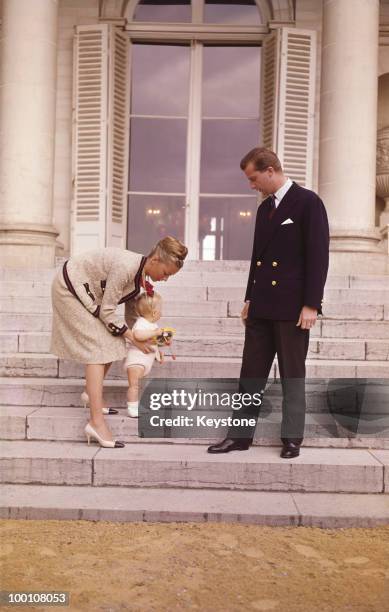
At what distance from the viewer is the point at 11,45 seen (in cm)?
745

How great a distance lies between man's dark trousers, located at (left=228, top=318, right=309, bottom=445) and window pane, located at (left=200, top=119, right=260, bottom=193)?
23.4 ft

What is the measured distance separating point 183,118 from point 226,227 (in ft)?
6.42

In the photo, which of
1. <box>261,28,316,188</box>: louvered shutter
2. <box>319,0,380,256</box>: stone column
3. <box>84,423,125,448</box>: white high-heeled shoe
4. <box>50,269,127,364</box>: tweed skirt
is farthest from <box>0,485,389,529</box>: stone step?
<box>261,28,316,188</box>: louvered shutter

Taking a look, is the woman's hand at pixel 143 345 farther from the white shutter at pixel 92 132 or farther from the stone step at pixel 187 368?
the white shutter at pixel 92 132

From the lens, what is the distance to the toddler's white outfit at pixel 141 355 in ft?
13.7

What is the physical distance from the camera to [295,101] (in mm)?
8945

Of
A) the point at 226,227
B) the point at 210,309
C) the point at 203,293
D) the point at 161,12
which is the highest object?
the point at 161,12

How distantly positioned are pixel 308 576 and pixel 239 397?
1493mm

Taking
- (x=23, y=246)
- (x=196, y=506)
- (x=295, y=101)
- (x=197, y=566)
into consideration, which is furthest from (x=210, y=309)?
(x=295, y=101)

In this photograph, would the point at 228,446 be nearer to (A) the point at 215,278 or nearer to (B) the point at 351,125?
(A) the point at 215,278

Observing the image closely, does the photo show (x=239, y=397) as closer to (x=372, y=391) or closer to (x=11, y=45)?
(x=372, y=391)

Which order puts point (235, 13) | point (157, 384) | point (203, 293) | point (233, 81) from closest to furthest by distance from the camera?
point (157, 384) < point (203, 293) < point (235, 13) < point (233, 81)

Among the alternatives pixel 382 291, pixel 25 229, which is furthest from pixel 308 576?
pixel 25 229

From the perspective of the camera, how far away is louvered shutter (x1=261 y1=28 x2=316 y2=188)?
351 inches
